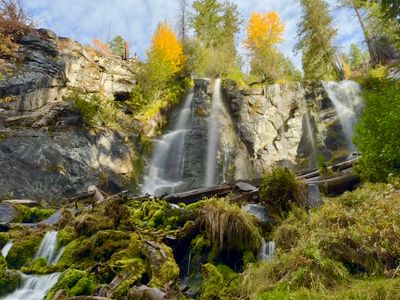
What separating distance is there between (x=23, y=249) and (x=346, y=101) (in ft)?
74.4

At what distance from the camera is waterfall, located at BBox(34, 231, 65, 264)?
9.18m

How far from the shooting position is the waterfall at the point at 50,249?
30.1 feet

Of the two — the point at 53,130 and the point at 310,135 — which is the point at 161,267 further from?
the point at 310,135

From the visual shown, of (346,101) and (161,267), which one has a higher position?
(346,101)

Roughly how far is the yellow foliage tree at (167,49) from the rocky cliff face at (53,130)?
333 centimetres

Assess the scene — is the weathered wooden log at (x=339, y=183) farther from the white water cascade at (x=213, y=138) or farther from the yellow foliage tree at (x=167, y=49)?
the yellow foliage tree at (x=167, y=49)

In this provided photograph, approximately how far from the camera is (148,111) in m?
24.4

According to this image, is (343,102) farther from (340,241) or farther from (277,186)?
(340,241)

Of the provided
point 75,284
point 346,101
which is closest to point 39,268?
point 75,284

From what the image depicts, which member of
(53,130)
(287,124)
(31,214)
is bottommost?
(31,214)

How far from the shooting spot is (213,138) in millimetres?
23469

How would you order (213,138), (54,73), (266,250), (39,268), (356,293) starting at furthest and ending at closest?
(213,138)
(54,73)
(39,268)
(266,250)
(356,293)

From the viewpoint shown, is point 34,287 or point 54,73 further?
point 54,73

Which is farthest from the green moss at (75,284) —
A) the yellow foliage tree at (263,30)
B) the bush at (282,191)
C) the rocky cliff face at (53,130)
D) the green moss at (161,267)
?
the yellow foliage tree at (263,30)
